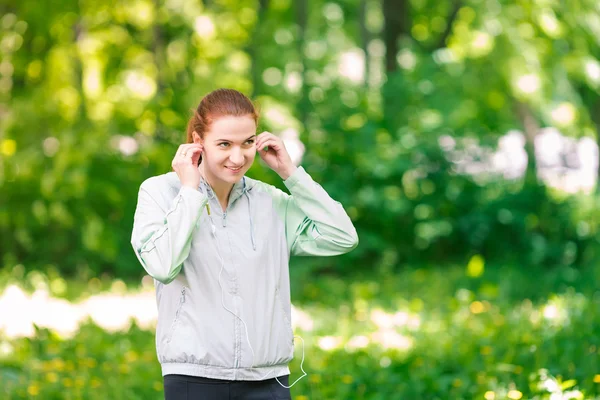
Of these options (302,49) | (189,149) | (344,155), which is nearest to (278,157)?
(189,149)

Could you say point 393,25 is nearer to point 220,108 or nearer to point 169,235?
point 220,108

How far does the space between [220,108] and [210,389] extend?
2.99 feet

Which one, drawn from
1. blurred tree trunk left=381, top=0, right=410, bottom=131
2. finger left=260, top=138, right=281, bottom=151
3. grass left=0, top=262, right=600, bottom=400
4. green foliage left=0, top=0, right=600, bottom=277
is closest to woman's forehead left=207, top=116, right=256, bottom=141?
finger left=260, top=138, right=281, bottom=151

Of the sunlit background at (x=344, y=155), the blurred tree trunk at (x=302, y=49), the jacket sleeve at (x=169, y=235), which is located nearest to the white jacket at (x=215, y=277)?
the jacket sleeve at (x=169, y=235)

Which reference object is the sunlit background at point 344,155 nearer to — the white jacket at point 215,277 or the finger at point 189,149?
the white jacket at point 215,277

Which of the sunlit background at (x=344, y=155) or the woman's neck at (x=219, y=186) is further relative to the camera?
the sunlit background at (x=344, y=155)

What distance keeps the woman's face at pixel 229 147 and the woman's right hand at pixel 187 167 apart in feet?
0.20

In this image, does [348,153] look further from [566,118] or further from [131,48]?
[131,48]

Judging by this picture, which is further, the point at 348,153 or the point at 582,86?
the point at 582,86

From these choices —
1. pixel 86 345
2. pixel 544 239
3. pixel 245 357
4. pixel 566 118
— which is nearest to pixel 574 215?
pixel 544 239

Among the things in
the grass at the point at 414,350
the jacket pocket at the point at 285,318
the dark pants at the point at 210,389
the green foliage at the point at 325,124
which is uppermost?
the green foliage at the point at 325,124

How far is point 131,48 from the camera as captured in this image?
16.2 m

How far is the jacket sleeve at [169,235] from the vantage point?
2832 millimetres

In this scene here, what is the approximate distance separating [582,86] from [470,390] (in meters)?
11.2
